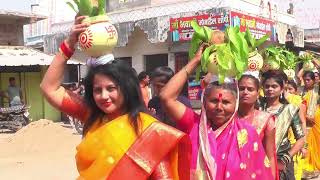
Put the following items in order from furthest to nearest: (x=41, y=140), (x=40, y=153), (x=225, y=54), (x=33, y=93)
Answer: (x=33, y=93) → (x=41, y=140) → (x=40, y=153) → (x=225, y=54)

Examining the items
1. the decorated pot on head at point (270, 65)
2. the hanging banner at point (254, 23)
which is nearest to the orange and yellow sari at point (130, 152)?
the decorated pot on head at point (270, 65)

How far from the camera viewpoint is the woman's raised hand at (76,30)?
2449mm

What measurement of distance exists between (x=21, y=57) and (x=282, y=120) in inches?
489

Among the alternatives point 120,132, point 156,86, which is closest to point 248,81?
point 120,132

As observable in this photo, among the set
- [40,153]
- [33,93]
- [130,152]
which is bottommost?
[40,153]

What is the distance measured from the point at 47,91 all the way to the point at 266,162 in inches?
51.3

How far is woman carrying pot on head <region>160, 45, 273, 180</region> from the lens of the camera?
8.56 feet

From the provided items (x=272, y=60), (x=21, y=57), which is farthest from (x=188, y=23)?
(x=272, y=60)

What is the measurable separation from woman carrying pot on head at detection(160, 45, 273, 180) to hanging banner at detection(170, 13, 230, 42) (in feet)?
41.7

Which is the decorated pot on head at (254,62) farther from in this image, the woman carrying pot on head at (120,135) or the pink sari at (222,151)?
the woman carrying pot on head at (120,135)

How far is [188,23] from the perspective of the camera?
15961 mm

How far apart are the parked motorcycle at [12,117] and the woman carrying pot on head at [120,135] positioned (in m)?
12.1

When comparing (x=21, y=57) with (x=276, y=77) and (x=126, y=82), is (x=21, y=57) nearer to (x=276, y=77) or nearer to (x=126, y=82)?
(x=276, y=77)

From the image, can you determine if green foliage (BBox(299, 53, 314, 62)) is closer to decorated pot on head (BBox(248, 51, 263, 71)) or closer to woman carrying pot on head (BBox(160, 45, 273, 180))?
decorated pot on head (BBox(248, 51, 263, 71))
